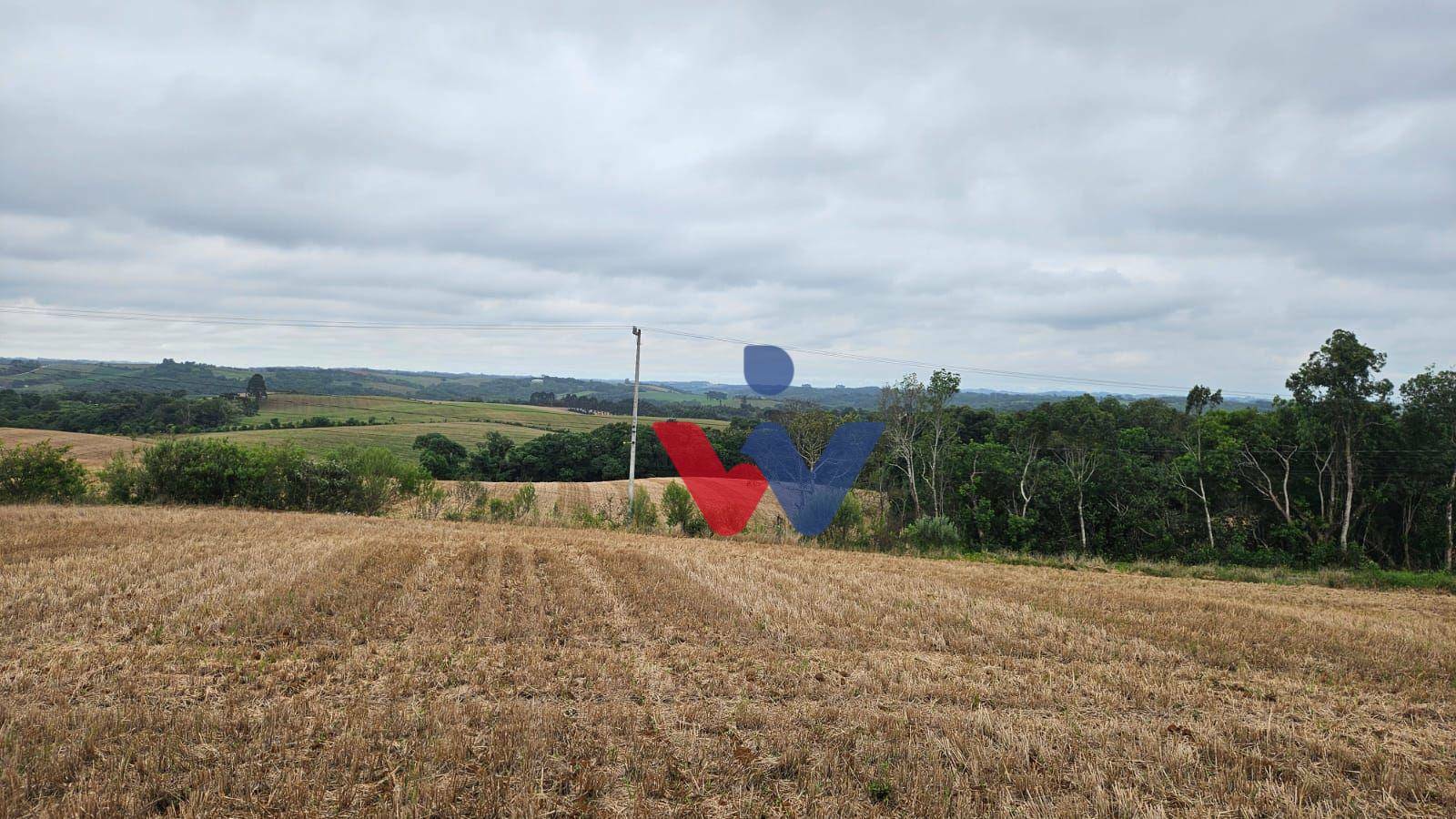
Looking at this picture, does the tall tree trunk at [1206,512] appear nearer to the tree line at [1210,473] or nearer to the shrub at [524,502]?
the tree line at [1210,473]

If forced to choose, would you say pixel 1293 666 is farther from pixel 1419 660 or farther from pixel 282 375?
pixel 282 375

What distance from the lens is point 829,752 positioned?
5.88 m

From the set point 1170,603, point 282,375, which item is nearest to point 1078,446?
point 1170,603

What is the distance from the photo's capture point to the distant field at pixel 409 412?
86.6 meters

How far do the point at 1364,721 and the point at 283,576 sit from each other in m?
17.6

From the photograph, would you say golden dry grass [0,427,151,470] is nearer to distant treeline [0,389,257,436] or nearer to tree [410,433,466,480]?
distant treeline [0,389,257,436]

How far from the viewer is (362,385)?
132m

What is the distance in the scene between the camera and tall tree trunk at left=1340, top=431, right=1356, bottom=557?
110ft

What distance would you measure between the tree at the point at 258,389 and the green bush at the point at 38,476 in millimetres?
76545

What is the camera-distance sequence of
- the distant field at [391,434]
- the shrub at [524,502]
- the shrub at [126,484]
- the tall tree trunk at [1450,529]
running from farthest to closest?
the distant field at [391,434]
the tall tree trunk at [1450,529]
the shrub at [524,502]
the shrub at [126,484]

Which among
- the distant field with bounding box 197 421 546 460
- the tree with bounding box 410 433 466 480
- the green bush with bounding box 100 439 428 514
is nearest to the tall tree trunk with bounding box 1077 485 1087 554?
the green bush with bounding box 100 439 428 514

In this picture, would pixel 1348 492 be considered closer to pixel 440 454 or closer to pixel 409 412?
pixel 440 454

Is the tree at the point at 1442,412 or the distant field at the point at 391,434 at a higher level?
the tree at the point at 1442,412

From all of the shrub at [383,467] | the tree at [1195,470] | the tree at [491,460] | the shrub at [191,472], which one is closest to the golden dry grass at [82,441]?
the shrub at [191,472]
